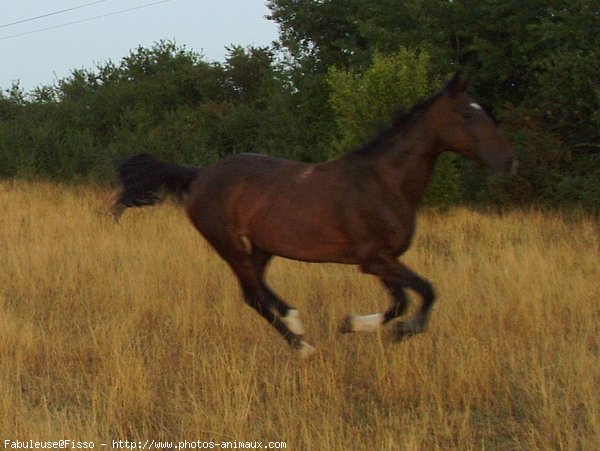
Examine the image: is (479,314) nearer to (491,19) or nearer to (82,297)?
(82,297)

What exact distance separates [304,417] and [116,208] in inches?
126

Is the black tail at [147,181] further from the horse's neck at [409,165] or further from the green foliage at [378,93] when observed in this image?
the green foliage at [378,93]

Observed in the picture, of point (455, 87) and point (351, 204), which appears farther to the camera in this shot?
point (455, 87)

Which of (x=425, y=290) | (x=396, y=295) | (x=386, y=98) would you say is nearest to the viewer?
(x=425, y=290)

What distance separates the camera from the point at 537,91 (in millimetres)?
15992

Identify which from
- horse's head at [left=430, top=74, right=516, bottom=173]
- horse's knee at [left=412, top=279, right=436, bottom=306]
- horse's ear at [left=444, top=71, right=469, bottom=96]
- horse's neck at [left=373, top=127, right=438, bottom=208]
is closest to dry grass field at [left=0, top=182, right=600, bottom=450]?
horse's knee at [left=412, top=279, right=436, bottom=306]

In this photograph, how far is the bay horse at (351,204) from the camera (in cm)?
537

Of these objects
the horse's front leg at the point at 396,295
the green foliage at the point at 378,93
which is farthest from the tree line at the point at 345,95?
the horse's front leg at the point at 396,295

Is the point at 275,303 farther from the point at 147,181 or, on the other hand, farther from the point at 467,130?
the point at 467,130

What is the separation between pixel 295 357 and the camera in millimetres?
5453

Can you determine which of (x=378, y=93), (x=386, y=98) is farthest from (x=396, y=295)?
(x=378, y=93)

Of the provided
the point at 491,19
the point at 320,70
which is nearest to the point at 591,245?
the point at 491,19

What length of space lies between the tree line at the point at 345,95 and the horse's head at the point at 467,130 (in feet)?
1.88

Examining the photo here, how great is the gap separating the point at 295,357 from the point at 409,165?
1666mm
